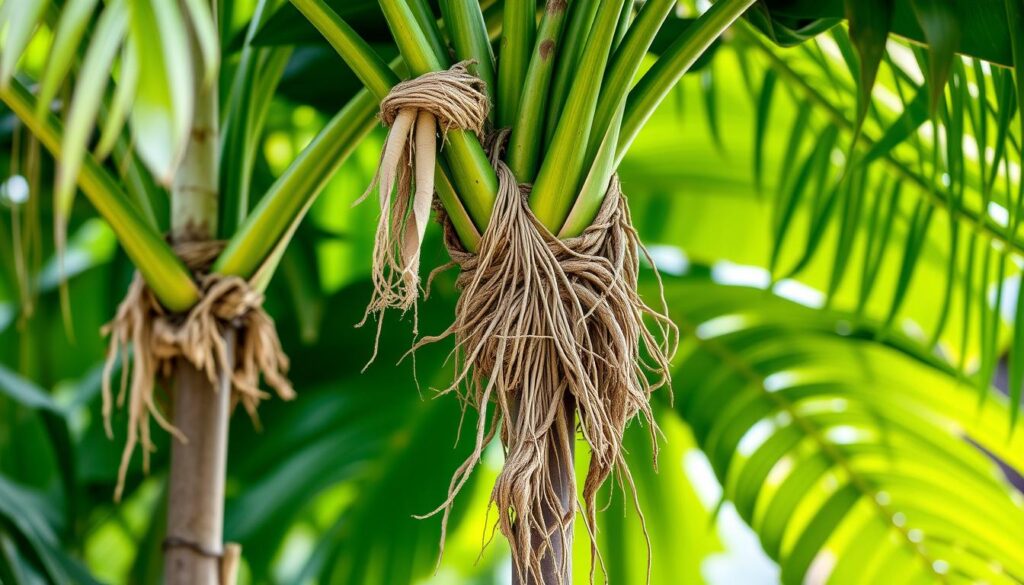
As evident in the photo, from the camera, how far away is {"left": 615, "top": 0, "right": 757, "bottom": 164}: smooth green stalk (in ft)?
1.51

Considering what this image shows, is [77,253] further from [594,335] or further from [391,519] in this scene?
[594,335]

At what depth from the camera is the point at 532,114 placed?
0.45 meters

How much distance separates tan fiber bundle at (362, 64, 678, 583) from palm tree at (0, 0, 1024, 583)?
16 mm

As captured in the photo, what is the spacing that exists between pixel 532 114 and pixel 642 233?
3.02ft

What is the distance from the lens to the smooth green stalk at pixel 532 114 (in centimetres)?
45

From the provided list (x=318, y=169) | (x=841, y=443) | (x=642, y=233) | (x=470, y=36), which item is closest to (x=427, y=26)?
(x=470, y=36)

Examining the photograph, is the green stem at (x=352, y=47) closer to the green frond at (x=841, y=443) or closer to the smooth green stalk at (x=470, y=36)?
the smooth green stalk at (x=470, y=36)

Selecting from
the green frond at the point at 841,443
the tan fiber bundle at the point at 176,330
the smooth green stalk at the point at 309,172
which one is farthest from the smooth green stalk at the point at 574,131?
the green frond at the point at 841,443

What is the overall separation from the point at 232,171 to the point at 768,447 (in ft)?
2.13

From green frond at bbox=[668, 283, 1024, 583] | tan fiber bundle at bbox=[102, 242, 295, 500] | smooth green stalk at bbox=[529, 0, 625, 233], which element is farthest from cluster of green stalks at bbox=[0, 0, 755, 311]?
green frond at bbox=[668, 283, 1024, 583]

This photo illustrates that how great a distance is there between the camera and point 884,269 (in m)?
1.28

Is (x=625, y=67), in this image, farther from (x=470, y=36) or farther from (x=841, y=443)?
(x=841, y=443)

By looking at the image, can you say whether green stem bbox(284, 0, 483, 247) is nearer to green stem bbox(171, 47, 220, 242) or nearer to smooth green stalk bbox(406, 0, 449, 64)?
smooth green stalk bbox(406, 0, 449, 64)

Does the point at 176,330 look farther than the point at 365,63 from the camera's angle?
Yes
